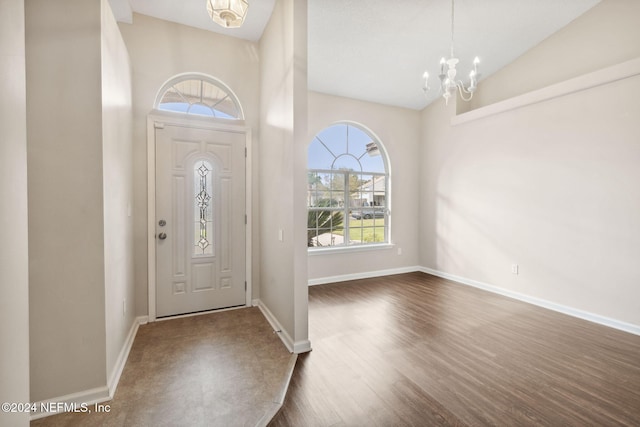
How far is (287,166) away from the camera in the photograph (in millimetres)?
2578

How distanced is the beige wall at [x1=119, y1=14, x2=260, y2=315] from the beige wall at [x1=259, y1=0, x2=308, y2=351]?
0.60 metres

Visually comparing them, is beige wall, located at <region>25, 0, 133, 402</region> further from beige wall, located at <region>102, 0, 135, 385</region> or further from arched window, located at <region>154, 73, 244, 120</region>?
arched window, located at <region>154, 73, 244, 120</region>

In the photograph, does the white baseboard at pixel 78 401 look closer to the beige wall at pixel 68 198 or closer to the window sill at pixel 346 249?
the beige wall at pixel 68 198

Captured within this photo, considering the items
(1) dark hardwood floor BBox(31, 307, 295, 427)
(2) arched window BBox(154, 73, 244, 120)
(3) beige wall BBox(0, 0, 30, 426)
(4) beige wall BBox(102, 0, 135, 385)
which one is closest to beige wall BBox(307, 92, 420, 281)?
(2) arched window BBox(154, 73, 244, 120)

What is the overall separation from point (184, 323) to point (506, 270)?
14.3ft

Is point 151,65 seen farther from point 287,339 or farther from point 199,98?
point 287,339

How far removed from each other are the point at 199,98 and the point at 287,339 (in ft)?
9.53

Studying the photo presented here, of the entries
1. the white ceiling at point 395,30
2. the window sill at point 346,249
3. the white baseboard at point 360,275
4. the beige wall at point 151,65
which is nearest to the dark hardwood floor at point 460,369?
the white baseboard at point 360,275

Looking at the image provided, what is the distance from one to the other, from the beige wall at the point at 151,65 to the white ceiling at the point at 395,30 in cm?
11

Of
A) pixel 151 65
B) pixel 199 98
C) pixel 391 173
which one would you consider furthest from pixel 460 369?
pixel 151 65

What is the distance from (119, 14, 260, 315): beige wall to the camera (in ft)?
9.61

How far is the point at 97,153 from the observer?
72.2 inches

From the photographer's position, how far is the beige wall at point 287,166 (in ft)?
7.91

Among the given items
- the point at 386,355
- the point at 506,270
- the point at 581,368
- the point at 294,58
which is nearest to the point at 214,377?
the point at 386,355
